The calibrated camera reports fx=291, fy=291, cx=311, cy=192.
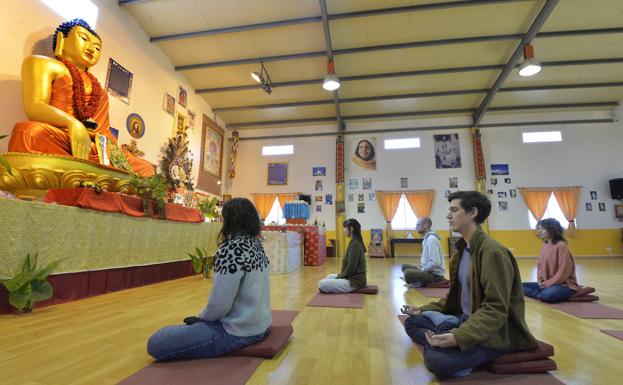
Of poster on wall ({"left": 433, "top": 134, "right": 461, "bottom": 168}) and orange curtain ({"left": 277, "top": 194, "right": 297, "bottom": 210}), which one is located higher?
poster on wall ({"left": 433, "top": 134, "right": 461, "bottom": 168})

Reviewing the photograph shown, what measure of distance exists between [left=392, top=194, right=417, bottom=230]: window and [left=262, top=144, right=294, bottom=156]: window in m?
4.42

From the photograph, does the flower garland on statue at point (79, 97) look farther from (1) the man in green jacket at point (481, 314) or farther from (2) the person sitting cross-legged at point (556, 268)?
(2) the person sitting cross-legged at point (556, 268)

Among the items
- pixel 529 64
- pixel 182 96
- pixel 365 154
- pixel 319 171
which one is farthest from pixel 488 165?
pixel 182 96

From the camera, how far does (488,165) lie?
9906 millimetres

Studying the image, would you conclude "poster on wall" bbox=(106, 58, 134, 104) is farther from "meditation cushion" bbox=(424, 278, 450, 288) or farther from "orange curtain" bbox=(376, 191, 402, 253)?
"orange curtain" bbox=(376, 191, 402, 253)

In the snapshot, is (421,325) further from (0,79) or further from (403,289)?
(0,79)

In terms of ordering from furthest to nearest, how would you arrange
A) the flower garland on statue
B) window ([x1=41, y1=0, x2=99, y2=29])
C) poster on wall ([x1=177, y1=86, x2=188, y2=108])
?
1. poster on wall ([x1=177, y1=86, x2=188, y2=108])
2. window ([x1=41, y1=0, x2=99, y2=29])
3. the flower garland on statue

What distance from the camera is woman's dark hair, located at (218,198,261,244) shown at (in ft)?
5.13

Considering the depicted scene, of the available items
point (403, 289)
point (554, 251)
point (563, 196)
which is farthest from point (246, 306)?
point (563, 196)

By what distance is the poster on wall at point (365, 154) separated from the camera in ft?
34.4

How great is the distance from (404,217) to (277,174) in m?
4.82

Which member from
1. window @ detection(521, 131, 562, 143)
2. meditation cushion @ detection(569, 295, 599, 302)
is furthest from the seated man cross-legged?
window @ detection(521, 131, 562, 143)

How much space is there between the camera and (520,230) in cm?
942

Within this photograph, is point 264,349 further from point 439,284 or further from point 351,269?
point 439,284
